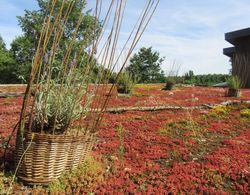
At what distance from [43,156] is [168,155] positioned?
10.5 ft

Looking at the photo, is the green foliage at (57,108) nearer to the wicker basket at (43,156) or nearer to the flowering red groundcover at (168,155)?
the wicker basket at (43,156)

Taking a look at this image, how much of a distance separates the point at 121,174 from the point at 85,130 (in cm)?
110

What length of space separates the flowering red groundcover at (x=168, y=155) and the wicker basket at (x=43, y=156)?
7.3 inches

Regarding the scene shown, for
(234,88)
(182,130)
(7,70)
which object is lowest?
(182,130)

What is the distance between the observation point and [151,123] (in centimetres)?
1061

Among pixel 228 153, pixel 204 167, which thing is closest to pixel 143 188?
pixel 204 167

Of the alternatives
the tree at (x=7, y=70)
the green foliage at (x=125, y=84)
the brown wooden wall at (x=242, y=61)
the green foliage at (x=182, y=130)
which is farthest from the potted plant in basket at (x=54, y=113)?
the tree at (x=7, y=70)

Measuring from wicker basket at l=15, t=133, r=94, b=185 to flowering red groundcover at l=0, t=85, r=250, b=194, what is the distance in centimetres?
18

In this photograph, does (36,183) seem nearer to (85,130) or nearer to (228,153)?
(85,130)

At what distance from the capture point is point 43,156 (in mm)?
4949

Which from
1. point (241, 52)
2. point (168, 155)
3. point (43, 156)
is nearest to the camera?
point (43, 156)

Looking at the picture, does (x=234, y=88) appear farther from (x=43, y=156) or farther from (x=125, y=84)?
(x=43, y=156)

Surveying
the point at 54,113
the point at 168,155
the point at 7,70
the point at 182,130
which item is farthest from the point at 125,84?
the point at 7,70

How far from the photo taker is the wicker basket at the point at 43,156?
194 inches
